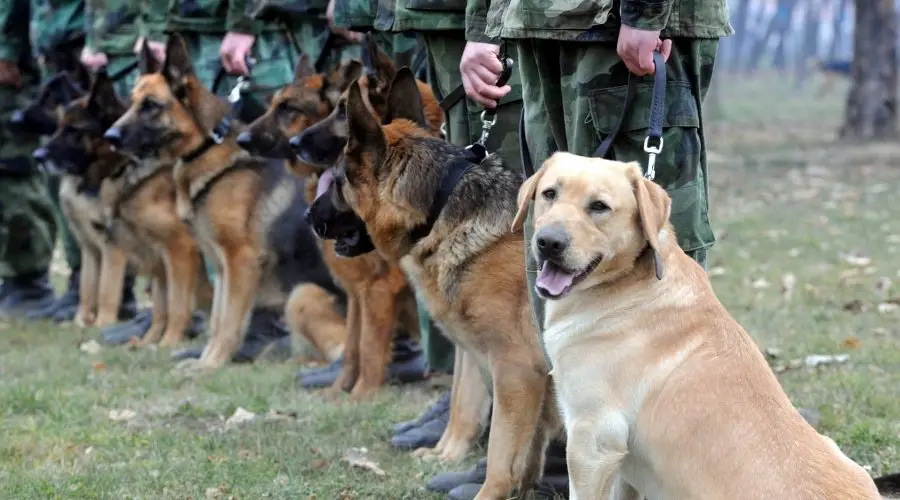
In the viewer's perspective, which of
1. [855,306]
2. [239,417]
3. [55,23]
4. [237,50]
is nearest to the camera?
[239,417]

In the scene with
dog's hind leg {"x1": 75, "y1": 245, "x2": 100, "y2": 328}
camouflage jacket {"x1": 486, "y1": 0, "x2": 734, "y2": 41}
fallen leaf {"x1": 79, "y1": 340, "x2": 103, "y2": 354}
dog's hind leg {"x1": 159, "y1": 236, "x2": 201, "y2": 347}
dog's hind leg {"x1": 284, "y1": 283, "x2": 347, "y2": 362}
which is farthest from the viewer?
dog's hind leg {"x1": 75, "y1": 245, "x2": 100, "y2": 328}

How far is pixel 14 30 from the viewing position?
9234 millimetres

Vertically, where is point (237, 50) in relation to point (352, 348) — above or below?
above

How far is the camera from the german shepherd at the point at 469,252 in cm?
410

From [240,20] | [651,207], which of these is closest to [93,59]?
[240,20]

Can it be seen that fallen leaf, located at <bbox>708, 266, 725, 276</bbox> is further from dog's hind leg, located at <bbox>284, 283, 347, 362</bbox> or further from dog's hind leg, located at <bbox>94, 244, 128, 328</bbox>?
dog's hind leg, located at <bbox>94, 244, 128, 328</bbox>

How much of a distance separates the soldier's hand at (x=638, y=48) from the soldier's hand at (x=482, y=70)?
0.74m

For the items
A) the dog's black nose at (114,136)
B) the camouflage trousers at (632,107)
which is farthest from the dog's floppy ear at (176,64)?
the camouflage trousers at (632,107)

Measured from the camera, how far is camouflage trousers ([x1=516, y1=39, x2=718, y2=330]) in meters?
3.33

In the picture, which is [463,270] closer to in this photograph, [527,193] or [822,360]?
[527,193]

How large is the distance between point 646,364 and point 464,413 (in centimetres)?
185

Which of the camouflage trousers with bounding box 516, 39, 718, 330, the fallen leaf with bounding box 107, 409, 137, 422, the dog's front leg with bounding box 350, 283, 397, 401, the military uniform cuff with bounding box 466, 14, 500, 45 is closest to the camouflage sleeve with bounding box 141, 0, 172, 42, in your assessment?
the dog's front leg with bounding box 350, 283, 397, 401

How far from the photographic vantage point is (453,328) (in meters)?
4.36

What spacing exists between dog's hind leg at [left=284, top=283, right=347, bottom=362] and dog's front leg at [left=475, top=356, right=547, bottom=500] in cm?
292
